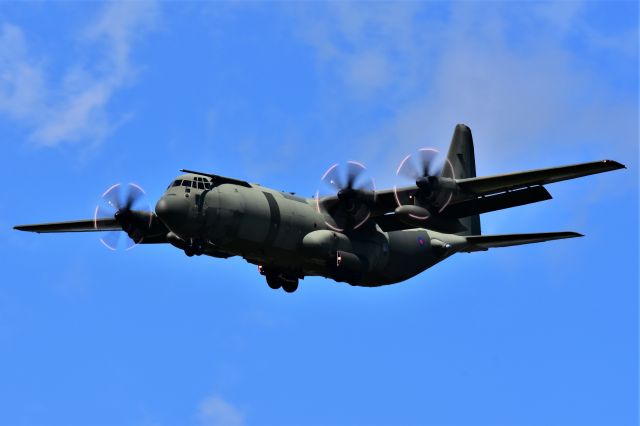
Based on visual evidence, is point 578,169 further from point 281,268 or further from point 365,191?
point 281,268

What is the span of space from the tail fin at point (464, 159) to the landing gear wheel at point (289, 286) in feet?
31.2

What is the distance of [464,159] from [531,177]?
1109 cm

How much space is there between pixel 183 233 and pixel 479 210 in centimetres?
1160

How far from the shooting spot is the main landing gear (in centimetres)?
4912

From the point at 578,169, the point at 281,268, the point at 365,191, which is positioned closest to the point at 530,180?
the point at 578,169

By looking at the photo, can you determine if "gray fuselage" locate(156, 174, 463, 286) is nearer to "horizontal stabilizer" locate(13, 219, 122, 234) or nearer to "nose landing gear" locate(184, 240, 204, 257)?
"nose landing gear" locate(184, 240, 204, 257)

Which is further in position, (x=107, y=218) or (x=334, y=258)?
(x=107, y=218)

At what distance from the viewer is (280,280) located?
49.3 metres

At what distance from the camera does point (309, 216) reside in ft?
158

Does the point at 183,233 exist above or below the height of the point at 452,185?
below

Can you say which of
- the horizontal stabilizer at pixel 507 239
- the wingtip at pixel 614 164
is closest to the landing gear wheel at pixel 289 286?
the horizontal stabilizer at pixel 507 239

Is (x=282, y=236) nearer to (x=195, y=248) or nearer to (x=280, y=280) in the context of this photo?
(x=280, y=280)

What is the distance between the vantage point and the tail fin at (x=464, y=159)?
183 ft

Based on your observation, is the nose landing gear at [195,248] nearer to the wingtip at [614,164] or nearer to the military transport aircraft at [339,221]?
the military transport aircraft at [339,221]
